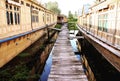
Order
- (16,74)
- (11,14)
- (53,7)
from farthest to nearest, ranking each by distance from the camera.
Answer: (53,7)
(11,14)
(16,74)

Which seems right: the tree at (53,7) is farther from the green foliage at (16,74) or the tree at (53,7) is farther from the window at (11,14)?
the green foliage at (16,74)

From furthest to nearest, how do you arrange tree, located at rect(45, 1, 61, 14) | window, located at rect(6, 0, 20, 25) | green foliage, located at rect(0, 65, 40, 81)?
1. tree, located at rect(45, 1, 61, 14)
2. window, located at rect(6, 0, 20, 25)
3. green foliage, located at rect(0, 65, 40, 81)

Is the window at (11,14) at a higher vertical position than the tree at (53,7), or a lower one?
lower

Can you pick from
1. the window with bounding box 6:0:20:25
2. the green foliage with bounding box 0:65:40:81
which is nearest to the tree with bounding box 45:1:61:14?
the window with bounding box 6:0:20:25

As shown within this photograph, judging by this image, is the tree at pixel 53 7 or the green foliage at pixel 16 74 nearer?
the green foliage at pixel 16 74

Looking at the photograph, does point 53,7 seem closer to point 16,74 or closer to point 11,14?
point 11,14

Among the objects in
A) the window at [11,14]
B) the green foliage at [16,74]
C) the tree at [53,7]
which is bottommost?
the green foliage at [16,74]

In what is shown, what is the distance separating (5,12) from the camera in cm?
888

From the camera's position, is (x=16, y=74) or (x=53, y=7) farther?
(x=53, y=7)

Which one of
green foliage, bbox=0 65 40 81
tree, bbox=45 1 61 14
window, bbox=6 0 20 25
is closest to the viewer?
green foliage, bbox=0 65 40 81

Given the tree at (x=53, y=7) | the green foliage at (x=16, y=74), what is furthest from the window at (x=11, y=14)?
the tree at (x=53, y=7)

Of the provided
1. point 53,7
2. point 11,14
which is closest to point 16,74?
point 11,14

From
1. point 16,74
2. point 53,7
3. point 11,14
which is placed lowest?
point 16,74

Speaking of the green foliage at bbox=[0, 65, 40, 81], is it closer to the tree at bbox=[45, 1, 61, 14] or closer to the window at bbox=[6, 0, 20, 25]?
the window at bbox=[6, 0, 20, 25]
